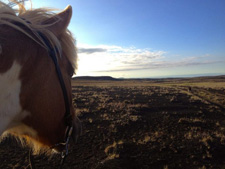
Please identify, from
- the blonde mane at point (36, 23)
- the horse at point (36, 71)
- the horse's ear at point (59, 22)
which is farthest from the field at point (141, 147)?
the horse's ear at point (59, 22)

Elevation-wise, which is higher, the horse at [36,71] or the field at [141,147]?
the horse at [36,71]

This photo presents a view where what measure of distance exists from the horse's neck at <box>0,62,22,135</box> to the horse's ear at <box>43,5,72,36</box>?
1.30ft

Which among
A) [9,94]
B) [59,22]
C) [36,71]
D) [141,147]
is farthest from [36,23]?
[141,147]

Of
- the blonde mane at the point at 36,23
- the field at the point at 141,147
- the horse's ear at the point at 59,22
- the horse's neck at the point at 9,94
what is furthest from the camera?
the field at the point at 141,147

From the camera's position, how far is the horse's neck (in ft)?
2.80

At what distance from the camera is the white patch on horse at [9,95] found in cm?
85

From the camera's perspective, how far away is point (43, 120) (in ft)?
3.46

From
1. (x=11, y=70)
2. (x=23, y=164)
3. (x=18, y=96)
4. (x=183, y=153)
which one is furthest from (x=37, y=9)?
(x=183, y=153)

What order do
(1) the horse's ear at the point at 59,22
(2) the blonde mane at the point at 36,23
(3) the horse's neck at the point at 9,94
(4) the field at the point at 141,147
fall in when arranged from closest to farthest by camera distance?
(3) the horse's neck at the point at 9,94, (2) the blonde mane at the point at 36,23, (1) the horse's ear at the point at 59,22, (4) the field at the point at 141,147

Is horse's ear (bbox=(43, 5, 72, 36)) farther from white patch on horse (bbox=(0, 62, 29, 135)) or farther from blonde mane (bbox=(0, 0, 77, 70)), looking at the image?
white patch on horse (bbox=(0, 62, 29, 135))

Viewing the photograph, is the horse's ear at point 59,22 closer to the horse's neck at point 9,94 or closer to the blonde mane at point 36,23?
the blonde mane at point 36,23

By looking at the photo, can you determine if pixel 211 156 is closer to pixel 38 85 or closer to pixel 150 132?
pixel 150 132

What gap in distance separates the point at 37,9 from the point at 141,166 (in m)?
4.84

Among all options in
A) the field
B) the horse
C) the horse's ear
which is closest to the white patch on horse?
the horse
